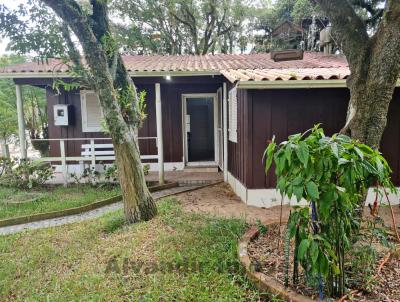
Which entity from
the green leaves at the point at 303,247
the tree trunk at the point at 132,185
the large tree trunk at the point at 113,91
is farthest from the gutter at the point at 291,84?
the green leaves at the point at 303,247

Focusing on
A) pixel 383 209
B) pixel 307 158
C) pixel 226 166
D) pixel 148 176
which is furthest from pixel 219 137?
pixel 307 158

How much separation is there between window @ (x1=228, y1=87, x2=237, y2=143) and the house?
2 cm

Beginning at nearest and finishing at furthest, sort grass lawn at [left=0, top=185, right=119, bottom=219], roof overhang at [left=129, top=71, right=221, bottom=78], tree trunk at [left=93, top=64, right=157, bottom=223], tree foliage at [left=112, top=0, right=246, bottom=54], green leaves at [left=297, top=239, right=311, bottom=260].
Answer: green leaves at [left=297, top=239, right=311, bottom=260] < tree trunk at [left=93, top=64, right=157, bottom=223] < grass lawn at [left=0, top=185, right=119, bottom=219] < roof overhang at [left=129, top=71, right=221, bottom=78] < tree foliage at [left=112, top=0, right=246, bottom=54]

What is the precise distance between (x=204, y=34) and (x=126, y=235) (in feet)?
55.8

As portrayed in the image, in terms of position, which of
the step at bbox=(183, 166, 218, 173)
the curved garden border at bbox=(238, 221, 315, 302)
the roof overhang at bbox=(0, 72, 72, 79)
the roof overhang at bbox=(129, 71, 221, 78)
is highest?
the roof overhang at bbox=(0, 72, 72, 79)

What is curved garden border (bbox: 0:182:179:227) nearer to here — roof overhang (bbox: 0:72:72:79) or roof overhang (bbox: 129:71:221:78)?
roof overhang (bbox: 129:71:221:78)

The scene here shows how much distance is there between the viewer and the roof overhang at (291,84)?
15.6 feet

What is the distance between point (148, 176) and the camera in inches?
306

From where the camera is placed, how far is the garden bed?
2482mm

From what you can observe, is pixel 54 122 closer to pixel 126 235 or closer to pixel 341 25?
pixel 126 235

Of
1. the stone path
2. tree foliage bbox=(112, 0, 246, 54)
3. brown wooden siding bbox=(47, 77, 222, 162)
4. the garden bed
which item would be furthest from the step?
tree foliage bbox=(112, 0, 246, 54)

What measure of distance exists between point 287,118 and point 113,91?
297cm

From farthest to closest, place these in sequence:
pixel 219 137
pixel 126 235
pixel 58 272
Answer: pixel 219 137, pixel 126 235, pixel 58 272

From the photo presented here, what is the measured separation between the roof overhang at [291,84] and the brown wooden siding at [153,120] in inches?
143
